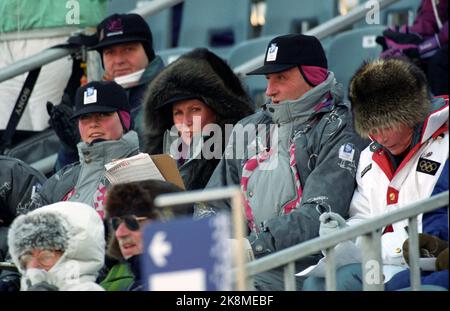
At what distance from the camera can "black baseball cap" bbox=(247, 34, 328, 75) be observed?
717 cm

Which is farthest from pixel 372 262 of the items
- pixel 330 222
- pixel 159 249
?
pixel 159 249

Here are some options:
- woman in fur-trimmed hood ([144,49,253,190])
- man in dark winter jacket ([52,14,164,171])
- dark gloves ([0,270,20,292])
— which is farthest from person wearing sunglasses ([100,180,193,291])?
man in dark winter jacket ([52,14,164,171])

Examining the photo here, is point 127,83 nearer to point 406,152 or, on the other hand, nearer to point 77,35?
point 77,35

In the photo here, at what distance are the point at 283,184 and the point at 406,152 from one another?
0.66 metres

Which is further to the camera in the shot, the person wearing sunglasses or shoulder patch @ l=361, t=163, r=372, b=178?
shoulder patch @ l=361, t=163, r=372, b=178

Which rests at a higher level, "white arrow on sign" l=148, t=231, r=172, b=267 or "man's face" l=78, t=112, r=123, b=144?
"man's face" l=78, t=112, r=123, b=144

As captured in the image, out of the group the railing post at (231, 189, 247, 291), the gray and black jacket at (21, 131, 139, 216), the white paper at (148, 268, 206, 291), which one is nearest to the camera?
the railing post at (231, 189, 247, 291)

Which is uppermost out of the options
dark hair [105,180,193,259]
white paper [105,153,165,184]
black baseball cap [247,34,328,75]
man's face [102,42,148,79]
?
man's face [102,42,148,79]

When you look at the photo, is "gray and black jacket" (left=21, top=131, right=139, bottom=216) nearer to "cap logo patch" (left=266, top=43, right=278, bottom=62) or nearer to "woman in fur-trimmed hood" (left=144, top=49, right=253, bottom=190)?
"woman in fur-trimmed hood" (left=144, top=49, right=253, bottom=190)

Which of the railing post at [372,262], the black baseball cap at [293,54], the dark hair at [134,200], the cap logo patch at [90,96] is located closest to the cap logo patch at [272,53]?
the black baseball cap at [293,54]

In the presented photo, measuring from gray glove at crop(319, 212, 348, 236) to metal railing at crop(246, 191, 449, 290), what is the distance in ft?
2.29

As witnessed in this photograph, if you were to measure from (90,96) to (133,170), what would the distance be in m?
0.88

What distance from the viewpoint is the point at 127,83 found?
8523 mm
